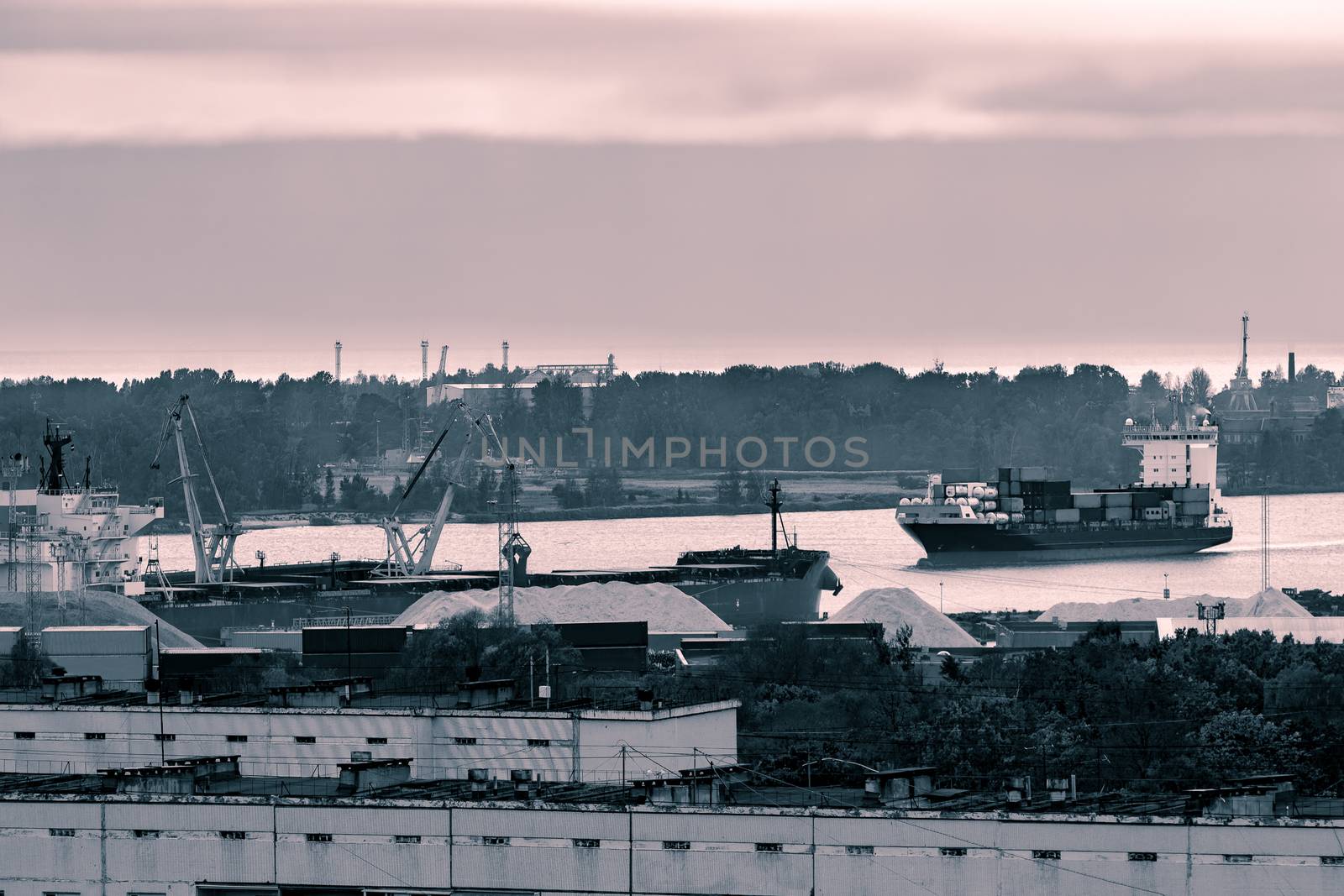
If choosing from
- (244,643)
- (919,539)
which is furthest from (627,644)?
(919,539)

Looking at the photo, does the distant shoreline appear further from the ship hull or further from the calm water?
the ship hull

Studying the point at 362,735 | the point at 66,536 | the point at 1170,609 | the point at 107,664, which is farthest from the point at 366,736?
the point at 66,536

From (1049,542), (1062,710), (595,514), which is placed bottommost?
(1062,710)

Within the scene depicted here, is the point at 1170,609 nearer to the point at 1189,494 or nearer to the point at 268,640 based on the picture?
the point at 268,640

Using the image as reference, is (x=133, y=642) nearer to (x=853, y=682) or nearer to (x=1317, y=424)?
(x=853, y=682)

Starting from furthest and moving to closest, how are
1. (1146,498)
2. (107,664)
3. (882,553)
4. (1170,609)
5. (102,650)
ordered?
(1146,498), (882,553), (1170,609), (102,650), (107,664)

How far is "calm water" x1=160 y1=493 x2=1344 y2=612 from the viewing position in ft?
182

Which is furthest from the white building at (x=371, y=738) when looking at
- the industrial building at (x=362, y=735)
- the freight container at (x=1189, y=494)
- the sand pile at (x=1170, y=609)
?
the freight container at (x=1189, y=494)

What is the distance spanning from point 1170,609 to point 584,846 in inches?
975

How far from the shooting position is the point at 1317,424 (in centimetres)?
11094

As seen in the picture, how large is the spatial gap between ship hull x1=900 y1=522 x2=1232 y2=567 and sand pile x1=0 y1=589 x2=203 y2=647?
109ft

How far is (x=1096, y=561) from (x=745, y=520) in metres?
24.3

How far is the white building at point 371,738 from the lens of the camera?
1712 centimetres

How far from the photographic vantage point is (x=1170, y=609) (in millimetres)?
37188
